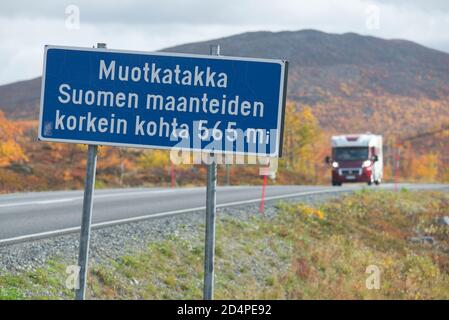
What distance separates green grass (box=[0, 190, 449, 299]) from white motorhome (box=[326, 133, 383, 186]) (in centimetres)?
1336

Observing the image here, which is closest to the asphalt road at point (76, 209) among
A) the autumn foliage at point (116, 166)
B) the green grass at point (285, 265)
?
→ the green grass at point (285, 265)

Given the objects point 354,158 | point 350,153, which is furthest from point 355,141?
point 354,158

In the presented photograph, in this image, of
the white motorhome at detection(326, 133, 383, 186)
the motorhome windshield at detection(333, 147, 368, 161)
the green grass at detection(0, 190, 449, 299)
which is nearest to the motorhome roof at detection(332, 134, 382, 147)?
the white motorhome at detection(326, 133, 383, 186)

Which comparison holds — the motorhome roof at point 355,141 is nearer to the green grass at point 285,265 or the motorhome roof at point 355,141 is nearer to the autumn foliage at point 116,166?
the autumn foliage at point 116,166

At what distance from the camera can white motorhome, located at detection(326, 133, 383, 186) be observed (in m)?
35.8

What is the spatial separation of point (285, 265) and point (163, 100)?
8457 millimetres

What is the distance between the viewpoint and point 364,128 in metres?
150

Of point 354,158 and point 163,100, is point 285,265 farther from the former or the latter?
point 354,158

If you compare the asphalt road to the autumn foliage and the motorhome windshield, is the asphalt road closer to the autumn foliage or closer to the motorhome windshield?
the autumn foliage

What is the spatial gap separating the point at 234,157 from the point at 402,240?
14.4 m

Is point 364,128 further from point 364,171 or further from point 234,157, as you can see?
point 234,157

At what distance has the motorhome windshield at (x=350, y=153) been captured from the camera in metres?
35.9

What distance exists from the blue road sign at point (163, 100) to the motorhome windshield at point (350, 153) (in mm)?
30723
